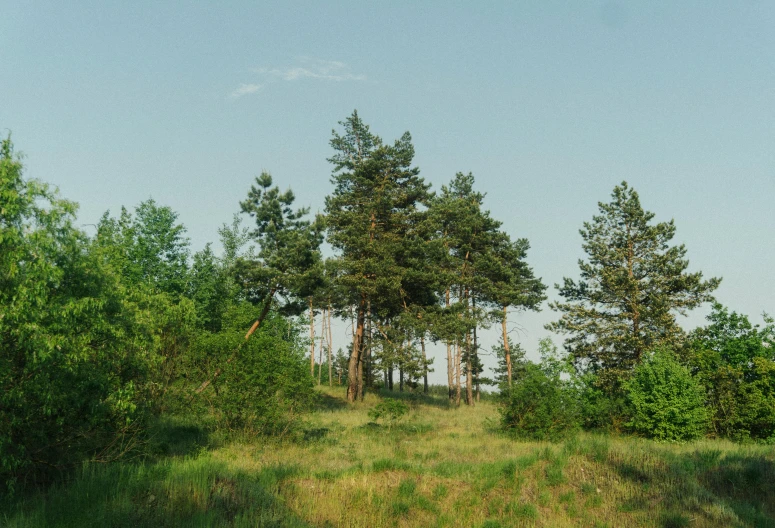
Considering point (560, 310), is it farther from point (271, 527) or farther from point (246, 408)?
point (271, 527)

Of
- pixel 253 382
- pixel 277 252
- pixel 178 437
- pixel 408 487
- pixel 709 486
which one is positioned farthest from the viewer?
pixel 277 252

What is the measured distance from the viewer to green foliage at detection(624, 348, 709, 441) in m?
22.2

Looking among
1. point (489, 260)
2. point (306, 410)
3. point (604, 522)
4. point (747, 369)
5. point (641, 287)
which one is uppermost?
point (489, 260)

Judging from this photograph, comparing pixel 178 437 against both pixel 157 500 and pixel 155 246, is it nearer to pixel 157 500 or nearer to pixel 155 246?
pixel 157 500

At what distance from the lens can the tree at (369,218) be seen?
33.6 m

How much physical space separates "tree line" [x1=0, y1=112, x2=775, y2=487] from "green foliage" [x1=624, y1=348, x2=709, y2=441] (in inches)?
3.4

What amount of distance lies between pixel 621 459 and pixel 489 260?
940 inches

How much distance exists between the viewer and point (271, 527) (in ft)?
35.7

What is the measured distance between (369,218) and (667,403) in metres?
20.7

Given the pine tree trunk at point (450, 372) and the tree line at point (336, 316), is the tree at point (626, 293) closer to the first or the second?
the tree line at point (336, 316)

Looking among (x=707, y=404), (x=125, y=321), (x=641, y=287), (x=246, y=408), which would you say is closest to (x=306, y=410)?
(x=246, y=408)

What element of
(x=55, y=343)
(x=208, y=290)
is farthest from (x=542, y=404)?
(x=208, y=290)

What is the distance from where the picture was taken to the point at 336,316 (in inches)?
A: 1688

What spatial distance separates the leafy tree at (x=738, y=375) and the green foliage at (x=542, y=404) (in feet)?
22.8
